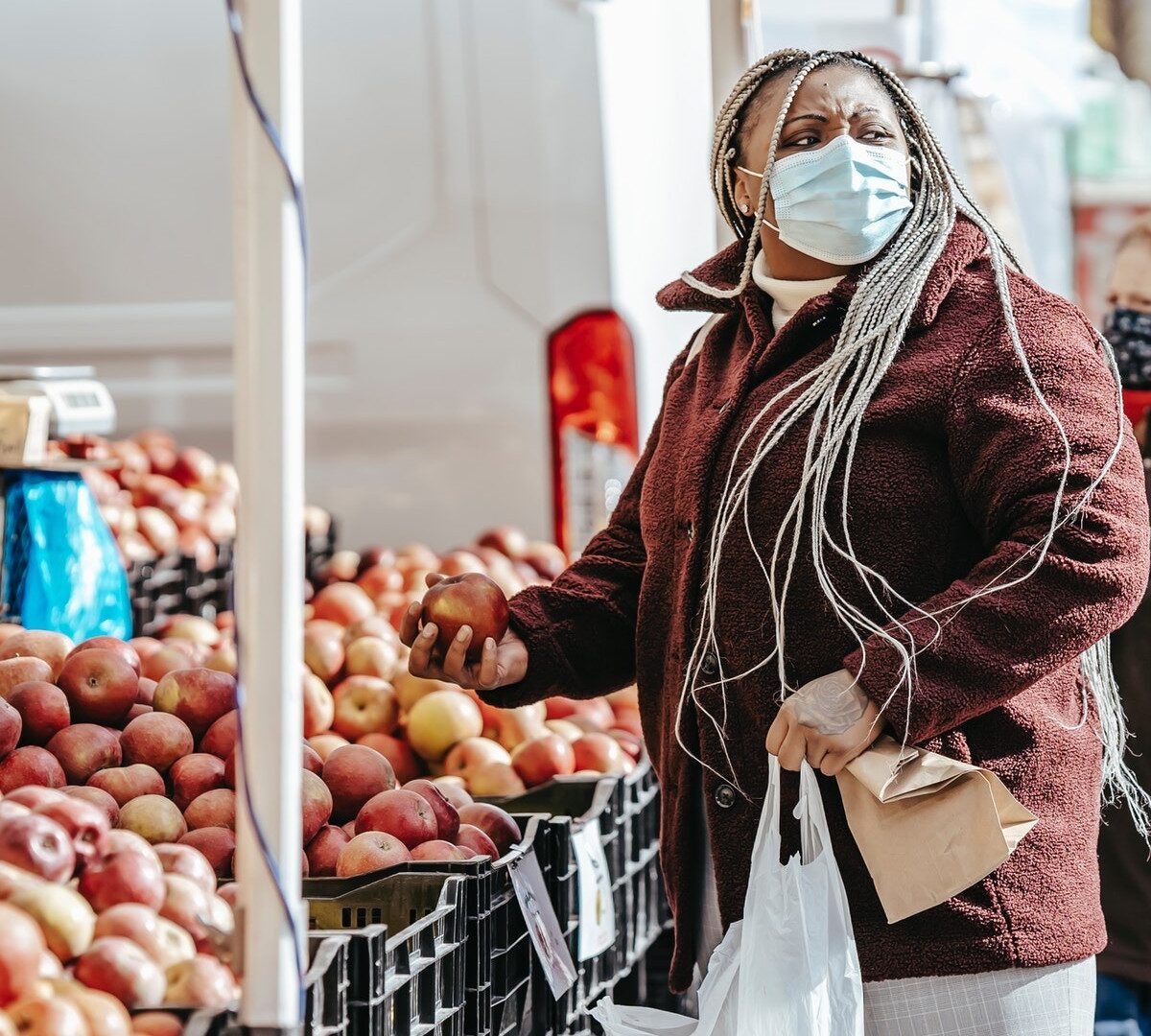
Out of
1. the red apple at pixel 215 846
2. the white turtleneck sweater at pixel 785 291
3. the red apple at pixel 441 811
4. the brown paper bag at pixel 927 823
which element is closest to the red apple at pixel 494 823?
the red apple at pixel 441 811

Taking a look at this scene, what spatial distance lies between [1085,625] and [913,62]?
3978mm

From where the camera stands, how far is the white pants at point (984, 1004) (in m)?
1.87

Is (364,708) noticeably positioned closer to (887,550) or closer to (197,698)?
(197,698)

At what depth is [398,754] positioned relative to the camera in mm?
2982

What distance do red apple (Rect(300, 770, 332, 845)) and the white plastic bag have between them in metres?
0.64

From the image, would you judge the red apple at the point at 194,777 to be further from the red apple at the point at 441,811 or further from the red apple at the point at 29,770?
the red apple at the point at 441,811

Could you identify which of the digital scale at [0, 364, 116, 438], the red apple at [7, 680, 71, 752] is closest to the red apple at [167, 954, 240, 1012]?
the red apple at [7, 680, 71, 752]

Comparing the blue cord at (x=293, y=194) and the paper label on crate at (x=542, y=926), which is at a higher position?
the blue cord at (x=293, y=194)

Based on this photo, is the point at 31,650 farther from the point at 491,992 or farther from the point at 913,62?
the point at 913,62

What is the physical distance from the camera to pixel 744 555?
199 centimetres

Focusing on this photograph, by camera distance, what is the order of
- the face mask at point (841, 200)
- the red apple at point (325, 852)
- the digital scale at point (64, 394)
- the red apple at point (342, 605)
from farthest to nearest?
the red apple at point (342, 605) → the digital scale at point (64, 394) → the red apple at point (325, 852) → the face mask at point (841, 200)

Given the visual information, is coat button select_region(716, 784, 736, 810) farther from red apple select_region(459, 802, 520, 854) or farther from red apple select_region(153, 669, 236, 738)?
red apple select_region(153, 669, 236, 738)

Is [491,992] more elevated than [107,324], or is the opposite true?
[107,324]

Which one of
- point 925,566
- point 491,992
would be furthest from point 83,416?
point 925,566
